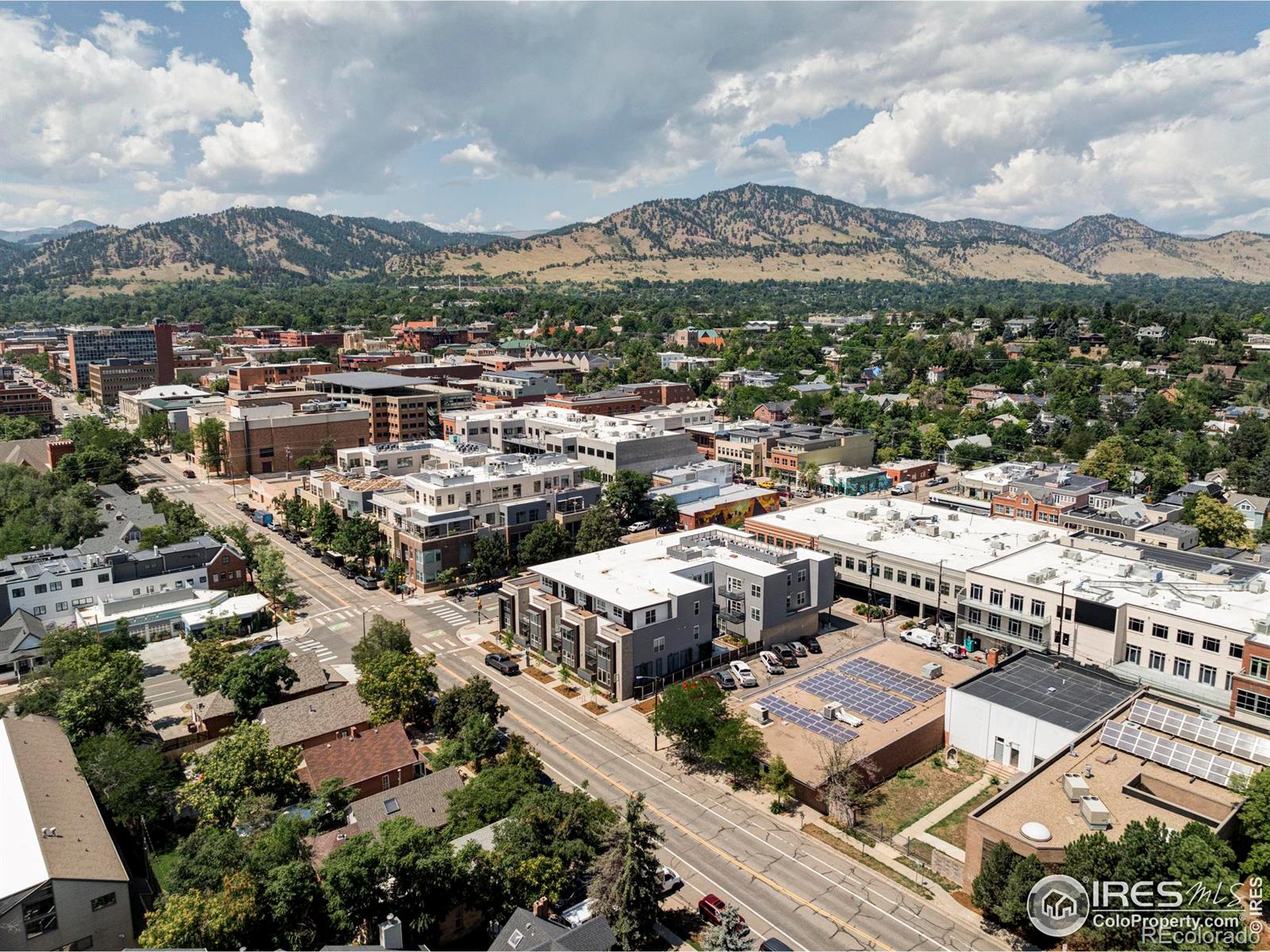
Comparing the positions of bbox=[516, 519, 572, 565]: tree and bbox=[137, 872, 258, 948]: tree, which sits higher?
bbox=[516, 519, 572, 565]: tree

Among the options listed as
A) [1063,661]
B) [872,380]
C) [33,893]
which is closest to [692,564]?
[1063,661]

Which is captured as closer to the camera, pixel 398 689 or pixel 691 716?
pixel 691 716

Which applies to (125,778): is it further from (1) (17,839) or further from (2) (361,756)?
(2) (361,756)

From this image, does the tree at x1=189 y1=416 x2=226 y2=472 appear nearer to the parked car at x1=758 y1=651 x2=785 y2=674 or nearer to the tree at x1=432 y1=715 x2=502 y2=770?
the tree at x1=432 y1=715 x2=502 y2=770

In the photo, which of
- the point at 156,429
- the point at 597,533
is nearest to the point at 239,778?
the point at 597,533

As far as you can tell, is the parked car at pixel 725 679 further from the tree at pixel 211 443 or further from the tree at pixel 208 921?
the tree at pixel 211 443

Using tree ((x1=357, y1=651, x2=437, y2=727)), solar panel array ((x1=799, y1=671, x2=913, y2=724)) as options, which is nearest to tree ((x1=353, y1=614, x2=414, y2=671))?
tree ((x1=357, y1=651, x2=437, y2=727))

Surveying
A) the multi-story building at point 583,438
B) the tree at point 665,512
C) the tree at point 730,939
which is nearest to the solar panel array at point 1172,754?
the tree at point 730,939
